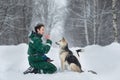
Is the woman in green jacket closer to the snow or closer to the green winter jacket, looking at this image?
the green winter jacket

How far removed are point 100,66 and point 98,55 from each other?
3.30 feet

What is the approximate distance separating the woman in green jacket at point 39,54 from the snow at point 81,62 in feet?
0.81

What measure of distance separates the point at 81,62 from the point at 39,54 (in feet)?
6.92

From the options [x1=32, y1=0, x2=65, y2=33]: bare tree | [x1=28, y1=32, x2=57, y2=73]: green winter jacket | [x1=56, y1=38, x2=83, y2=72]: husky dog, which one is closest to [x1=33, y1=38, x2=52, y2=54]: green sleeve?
[x1=28, y1=32, x2=57, y2=73]: green winter jacket

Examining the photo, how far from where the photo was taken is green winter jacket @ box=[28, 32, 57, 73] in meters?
9.24

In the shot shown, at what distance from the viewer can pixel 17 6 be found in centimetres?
3116

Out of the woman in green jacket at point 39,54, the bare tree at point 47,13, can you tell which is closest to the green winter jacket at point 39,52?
the woman in green jacket at point 39,54

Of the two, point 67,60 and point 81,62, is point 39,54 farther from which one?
point 81,62

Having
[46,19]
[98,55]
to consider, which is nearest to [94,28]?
[46,19]

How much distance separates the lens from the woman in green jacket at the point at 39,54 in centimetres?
924

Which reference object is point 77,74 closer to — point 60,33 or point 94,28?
point 94,28

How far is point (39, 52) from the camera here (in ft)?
30.6

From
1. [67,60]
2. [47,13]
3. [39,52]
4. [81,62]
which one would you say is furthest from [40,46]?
[47,13]

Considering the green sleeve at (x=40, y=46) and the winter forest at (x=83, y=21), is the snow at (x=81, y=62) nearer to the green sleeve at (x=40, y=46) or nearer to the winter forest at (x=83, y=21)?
the green sleeve at (x=40, y=46)
